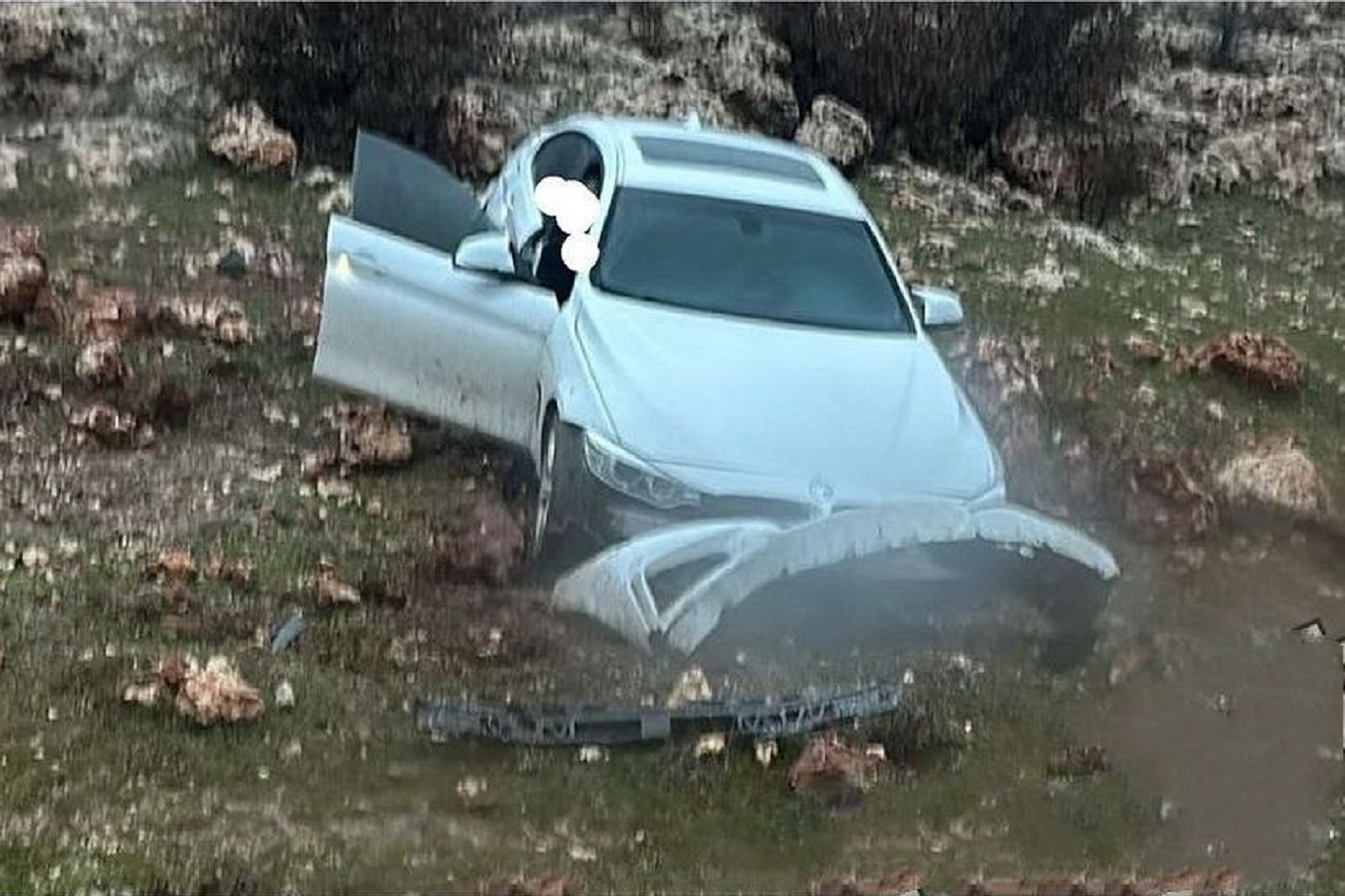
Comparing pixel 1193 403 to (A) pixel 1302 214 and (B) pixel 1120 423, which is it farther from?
(A) pixel 1302 214

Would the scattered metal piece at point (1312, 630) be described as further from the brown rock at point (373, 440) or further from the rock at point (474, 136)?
the rock at point (474, 136)

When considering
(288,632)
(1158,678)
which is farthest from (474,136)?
(1158,678)

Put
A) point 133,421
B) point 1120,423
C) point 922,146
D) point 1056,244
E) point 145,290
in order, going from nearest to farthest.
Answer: point 133,421, point 1120,423, point 145,290, point 1056,244, point 922,146

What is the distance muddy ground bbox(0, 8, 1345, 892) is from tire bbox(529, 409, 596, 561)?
206 millimetres

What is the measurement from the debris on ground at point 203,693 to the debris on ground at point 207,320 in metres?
4.05

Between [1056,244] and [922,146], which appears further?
[922,146]

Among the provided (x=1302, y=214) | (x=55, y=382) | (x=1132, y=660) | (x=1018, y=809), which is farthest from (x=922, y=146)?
(x=1018, y=809)

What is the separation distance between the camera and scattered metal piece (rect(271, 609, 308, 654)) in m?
6.00

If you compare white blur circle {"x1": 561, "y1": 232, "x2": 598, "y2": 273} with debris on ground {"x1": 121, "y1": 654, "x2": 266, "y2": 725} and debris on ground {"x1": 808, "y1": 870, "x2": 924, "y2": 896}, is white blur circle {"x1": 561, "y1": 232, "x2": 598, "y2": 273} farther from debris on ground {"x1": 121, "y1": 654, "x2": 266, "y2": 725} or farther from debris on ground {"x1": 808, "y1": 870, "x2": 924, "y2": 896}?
debris on ground {"x1": 808, "y1": 870, "x2": 924, "y2": 896}

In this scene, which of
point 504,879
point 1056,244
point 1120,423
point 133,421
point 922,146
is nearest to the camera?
point 504,879

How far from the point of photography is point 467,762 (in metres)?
5.37

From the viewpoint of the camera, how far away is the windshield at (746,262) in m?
7.19

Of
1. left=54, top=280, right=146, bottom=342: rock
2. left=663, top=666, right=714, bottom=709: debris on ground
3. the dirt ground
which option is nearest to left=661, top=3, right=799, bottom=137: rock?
left=54, top=280, right=146, bottom=342: rock

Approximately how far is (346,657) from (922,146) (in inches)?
370
